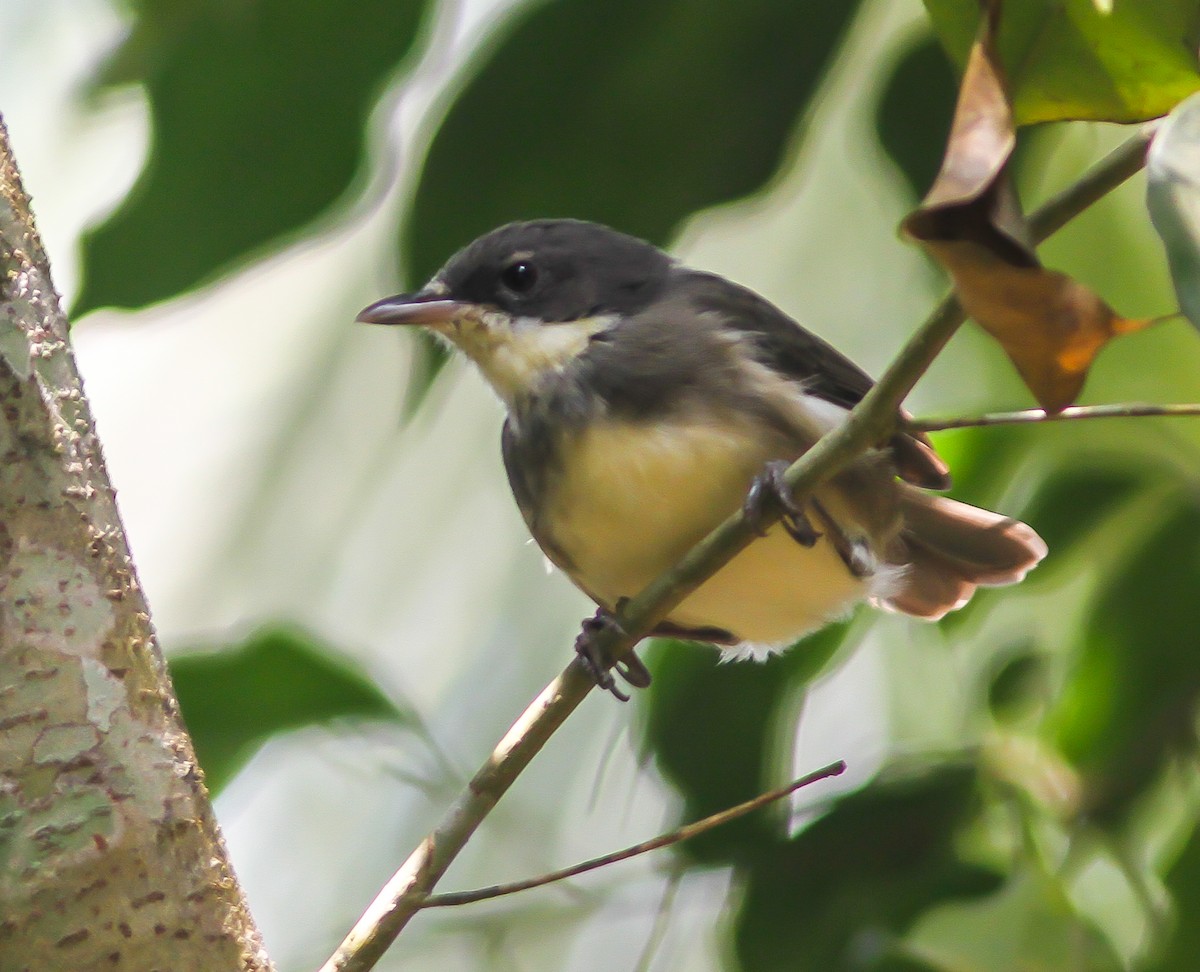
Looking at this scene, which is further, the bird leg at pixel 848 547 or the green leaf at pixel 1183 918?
→ the bird leg at pixel 848 547

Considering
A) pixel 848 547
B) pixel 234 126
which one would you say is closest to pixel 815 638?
pixel 848 547

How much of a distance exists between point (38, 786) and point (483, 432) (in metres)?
3.11

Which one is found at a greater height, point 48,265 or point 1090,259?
point 48,265

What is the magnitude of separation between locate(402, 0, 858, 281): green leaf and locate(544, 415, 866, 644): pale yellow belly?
36 centimetres

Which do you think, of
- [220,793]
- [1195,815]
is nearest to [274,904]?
[220,793]

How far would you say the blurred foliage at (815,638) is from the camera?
2.06m

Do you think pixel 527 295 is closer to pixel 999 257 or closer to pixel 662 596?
pixel 662 596

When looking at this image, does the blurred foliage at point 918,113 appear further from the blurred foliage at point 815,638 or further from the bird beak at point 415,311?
the bird beak at point 415,311

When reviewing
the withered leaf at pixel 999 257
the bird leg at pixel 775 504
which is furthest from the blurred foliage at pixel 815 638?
the withered leaf at pixel 999 257

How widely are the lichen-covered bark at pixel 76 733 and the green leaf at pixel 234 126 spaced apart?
63cm

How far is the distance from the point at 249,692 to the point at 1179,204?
149 centimetres

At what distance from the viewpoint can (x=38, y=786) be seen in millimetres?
1356

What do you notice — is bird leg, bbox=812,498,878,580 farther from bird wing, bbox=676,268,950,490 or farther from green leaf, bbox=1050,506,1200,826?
green leaf, bbox=1050,506,1200,826

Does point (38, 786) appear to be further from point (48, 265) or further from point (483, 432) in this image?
point (483, 432)
